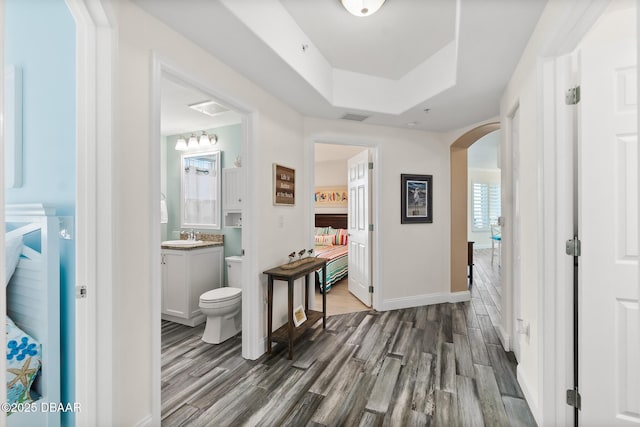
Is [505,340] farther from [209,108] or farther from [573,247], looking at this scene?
[209,108]

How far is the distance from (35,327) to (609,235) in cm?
278

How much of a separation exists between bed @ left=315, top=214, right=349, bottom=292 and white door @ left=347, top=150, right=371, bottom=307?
0.33 meters

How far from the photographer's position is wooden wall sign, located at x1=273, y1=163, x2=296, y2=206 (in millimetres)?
2594

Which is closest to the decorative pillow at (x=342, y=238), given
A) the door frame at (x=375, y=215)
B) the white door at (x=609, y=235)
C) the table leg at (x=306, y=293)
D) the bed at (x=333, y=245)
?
the bed at (x=333, y=245)

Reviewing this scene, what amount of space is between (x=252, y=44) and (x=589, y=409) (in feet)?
9.05

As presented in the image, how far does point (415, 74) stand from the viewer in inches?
112

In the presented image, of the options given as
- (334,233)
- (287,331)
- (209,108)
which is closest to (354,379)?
(287,331)

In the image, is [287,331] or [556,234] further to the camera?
[287,331]

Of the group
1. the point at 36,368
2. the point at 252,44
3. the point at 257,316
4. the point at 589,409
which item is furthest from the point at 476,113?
the point at 36,368

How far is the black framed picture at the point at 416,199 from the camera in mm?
3580

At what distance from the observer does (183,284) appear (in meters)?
3.10

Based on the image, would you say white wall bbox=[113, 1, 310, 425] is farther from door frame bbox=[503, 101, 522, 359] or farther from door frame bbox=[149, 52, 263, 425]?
door frame bbox=[503, 101, 522, 359]

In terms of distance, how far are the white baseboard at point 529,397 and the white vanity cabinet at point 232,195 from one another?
3.08 meters

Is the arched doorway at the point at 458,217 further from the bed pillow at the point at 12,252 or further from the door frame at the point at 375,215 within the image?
the bed pillow at the point at 12,252
